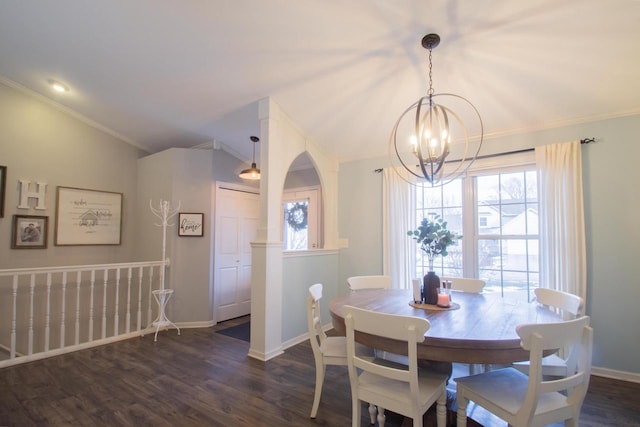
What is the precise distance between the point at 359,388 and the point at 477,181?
2775 millimetres

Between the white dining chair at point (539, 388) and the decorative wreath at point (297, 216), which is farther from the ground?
the decorative wreath at point (297, 216)

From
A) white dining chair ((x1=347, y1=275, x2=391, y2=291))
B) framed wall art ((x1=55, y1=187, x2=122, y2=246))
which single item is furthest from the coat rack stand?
white dining chair ((x1=347, y1=275, x2=391, y2=291))

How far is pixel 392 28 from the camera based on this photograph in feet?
7.20

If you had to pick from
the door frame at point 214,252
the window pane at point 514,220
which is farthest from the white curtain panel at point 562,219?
the door frame at point 214,252

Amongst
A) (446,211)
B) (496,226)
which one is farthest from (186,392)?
(496,226)

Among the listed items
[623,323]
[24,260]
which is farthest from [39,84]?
[623,323]

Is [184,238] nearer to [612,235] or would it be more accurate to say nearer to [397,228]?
[397,228]

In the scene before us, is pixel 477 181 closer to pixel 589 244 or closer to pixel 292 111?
pixel 589 244

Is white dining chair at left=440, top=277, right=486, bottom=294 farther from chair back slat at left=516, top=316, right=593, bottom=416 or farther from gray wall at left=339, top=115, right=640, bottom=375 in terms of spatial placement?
chair back slat at left=516, top=316, right=593, bottom=416

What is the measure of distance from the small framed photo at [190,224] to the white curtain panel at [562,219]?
4094 mm

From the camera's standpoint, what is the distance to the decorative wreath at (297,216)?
515 centimetres

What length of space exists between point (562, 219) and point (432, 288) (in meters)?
1.75

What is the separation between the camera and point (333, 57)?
8.38 feet

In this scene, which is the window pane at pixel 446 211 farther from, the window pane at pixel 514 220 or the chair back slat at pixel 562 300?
the chair back slat at pixel 562 300
